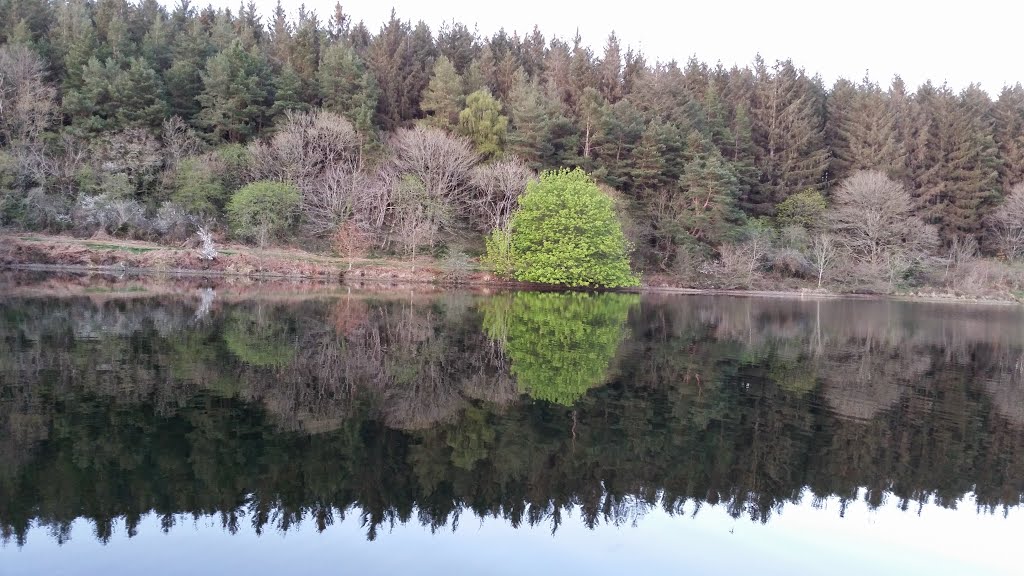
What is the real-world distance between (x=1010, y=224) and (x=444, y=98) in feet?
171

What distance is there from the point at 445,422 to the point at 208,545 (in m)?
4.42

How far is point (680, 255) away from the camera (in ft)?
173

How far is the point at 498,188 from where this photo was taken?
5159cm

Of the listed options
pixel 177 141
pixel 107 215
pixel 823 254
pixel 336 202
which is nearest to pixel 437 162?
pixel 336 202

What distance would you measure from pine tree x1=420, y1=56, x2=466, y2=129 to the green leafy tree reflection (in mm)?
30273

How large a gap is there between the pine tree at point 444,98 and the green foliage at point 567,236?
1657 centimetres

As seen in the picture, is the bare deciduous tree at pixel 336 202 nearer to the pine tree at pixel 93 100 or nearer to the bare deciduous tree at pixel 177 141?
the bare deciduous tree at pixel 177 141

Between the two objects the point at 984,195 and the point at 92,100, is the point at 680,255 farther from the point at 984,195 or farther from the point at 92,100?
the point at 92,100

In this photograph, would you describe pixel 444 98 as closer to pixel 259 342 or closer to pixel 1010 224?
pixel 259 342

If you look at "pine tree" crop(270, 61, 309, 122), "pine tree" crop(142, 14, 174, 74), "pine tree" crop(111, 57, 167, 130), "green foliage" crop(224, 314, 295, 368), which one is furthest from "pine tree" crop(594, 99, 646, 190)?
"green foliage" crop(224, 314, 295, 368)

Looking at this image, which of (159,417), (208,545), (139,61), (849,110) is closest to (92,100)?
(139,61)

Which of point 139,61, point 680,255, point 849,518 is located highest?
point 139,61

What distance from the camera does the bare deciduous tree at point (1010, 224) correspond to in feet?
193

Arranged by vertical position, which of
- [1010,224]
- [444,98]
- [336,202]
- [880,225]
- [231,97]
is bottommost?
[336,202]
